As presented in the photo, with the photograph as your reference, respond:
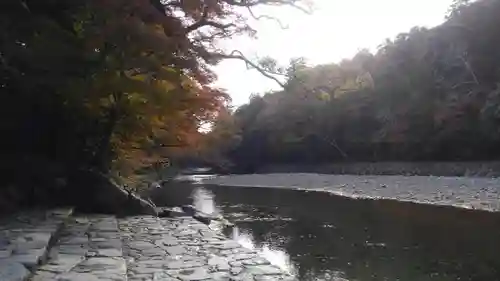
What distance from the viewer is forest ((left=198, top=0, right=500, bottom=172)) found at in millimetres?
30703

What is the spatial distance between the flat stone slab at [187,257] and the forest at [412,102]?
48.5ft

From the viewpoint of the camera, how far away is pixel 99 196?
10688 millimetres

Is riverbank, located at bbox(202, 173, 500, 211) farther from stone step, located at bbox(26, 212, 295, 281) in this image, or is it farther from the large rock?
stone step, located at bbox(26, 212, 295, 281)

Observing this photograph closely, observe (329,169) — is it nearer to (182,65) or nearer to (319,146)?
(319,146)

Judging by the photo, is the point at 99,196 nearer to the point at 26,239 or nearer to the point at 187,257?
the point at 26,239

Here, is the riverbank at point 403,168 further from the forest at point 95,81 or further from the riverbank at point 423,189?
the forest at point 95,81

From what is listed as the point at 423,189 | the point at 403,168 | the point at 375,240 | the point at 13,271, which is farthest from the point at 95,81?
the point at 403,168

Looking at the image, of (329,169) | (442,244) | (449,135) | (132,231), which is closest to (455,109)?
(449,135)

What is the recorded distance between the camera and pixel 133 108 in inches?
431

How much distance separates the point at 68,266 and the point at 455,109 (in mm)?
29454

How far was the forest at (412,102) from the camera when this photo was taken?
101ft

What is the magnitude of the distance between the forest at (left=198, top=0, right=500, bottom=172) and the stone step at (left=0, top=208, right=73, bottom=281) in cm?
1497

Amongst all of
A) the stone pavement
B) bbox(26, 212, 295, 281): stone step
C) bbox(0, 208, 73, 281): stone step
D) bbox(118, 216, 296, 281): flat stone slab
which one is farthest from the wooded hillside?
bbox(0, 208, 73, 281): stone step

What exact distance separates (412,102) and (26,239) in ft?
102
